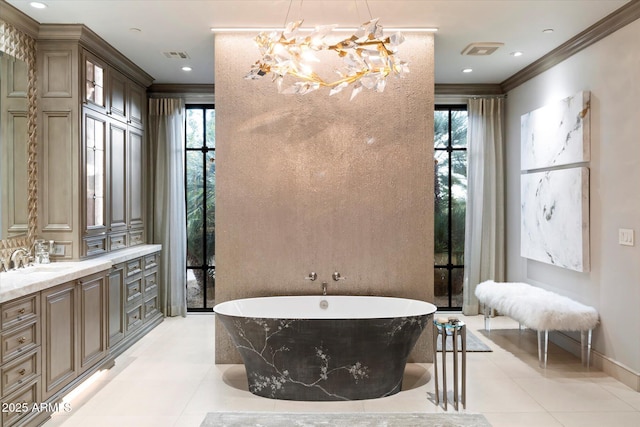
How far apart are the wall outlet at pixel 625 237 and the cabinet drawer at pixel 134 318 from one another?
4483mm

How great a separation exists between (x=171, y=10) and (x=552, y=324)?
401cm

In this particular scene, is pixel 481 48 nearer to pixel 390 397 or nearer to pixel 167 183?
pixel 390 397

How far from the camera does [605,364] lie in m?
3.96

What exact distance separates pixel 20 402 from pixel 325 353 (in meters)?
1.90

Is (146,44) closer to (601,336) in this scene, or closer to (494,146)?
(494,146)

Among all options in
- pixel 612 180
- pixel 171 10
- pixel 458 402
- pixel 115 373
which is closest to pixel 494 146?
pixel 612 180

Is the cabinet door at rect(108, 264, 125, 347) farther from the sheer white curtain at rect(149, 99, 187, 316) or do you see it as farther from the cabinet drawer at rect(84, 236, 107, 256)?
the sheer white curtain at rect(149, 99, 187, 316)

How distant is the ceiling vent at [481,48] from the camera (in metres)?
4.51

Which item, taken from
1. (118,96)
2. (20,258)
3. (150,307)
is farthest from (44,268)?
(118,96)

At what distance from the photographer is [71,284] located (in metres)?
3.52

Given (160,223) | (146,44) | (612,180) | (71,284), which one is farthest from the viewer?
(160,223)

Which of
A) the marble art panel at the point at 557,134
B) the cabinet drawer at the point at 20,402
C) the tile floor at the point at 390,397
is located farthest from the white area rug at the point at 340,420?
the marble art panel at the point at 557,134

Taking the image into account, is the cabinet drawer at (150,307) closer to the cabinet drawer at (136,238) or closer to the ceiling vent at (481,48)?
the cabinet drawer at (136,238)

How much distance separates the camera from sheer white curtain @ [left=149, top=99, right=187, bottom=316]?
5.89 meters
